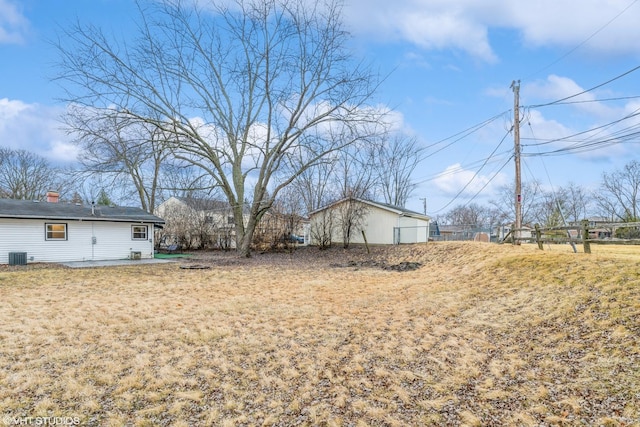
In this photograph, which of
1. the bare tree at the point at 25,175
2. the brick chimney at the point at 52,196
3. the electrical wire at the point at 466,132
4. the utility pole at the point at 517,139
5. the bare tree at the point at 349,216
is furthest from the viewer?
the bare tree at the point at 25,175

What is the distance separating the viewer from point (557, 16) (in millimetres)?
10328

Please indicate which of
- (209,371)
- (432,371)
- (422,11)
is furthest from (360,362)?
(422,11)

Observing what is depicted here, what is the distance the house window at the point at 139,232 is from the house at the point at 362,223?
954 cm

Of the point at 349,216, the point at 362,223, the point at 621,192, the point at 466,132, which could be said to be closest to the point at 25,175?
the point at 349,216

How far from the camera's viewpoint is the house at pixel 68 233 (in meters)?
13.6

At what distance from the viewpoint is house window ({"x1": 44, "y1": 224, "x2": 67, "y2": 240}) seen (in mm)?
14430

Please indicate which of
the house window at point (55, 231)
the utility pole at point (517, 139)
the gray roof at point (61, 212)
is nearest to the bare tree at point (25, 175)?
the gray roof at point (61, 212)

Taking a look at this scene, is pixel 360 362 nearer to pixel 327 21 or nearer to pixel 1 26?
pixel 1 26

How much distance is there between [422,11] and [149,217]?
1507 centimetres

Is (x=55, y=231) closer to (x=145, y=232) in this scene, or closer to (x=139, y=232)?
(x=139, y=232)

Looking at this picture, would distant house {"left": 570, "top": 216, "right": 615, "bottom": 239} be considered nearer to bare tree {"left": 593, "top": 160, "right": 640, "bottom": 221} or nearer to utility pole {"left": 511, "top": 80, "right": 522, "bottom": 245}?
utility pole {"left": 511, "top": 80, "right": 522, "bottom": 245}

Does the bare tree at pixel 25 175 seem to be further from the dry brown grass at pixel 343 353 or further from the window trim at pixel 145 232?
the dry brown grass at pixel 343 353

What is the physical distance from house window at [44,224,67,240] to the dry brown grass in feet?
26.1

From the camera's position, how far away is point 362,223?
807 inches
